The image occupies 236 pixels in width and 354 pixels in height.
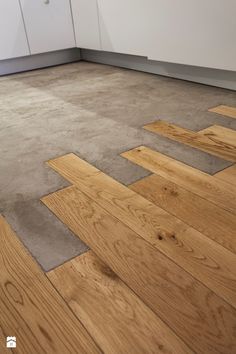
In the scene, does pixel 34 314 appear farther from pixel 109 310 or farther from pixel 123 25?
→ pixel 123 25

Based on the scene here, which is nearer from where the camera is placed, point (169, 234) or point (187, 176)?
point (169, 234)

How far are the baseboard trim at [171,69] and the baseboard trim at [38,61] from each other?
0.58ft

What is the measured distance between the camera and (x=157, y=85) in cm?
247

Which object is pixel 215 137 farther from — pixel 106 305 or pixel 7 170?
pixel 106 305

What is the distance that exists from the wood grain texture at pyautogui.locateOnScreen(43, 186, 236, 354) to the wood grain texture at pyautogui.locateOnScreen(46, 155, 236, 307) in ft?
0.08

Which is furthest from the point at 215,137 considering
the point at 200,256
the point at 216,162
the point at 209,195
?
the point at 200,256

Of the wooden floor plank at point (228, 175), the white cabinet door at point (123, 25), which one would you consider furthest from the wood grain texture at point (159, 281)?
the white cabinet door at point (123, 25)

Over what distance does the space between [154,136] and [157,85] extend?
0.96 meters

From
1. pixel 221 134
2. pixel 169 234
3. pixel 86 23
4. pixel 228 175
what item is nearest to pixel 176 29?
pixel 221 134

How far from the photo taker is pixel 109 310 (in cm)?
77

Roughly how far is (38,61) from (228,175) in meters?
2.71

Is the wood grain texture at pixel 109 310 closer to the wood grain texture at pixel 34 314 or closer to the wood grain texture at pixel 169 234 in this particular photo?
the wood grain texture at pixel 34 314

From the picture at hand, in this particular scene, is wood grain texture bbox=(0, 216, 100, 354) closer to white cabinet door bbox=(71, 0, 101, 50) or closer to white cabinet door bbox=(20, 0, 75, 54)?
white cabinet door bbox=(71, 0, 101, 50)

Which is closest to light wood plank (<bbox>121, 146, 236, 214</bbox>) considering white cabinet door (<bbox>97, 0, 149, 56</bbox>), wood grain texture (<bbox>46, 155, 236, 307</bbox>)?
wood grain texture (<bbox>46, 155, 236, 307</bbox>)
